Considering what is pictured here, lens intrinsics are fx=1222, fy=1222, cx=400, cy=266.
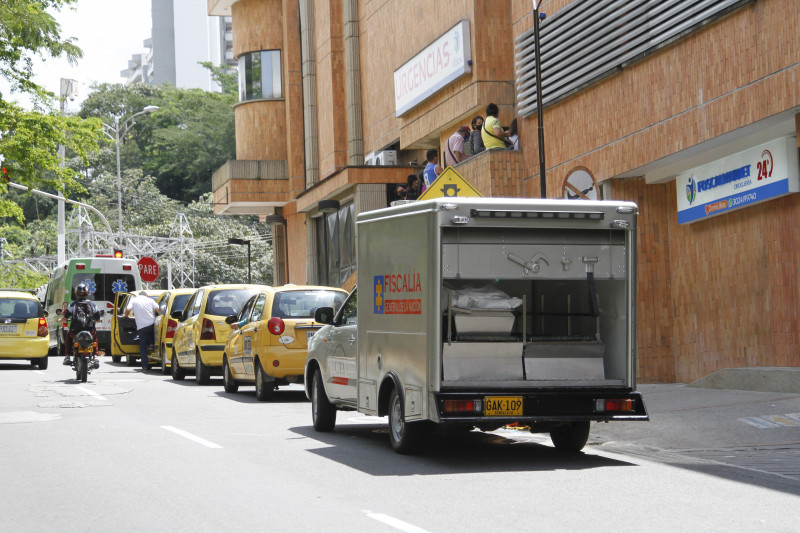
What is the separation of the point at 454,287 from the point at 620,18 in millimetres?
8876

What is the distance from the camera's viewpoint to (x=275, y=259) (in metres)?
43.3

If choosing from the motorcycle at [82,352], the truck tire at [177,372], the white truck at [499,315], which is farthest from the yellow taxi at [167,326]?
the white truck at [499,315]

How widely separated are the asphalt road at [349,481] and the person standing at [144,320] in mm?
11280

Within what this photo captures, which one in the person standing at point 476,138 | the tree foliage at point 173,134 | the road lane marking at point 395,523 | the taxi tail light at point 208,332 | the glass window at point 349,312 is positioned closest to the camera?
the road lane marking at point 395,523

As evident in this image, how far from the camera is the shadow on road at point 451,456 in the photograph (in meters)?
10.5

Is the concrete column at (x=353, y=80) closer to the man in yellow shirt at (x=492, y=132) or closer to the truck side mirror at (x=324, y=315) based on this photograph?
the man in yellow shirt at (x=492, y=132)

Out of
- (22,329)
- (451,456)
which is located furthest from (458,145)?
(451,456)

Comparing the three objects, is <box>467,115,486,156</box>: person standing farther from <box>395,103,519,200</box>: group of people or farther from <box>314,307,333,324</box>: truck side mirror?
<box>314,307,333,324</box>: truck side mirror

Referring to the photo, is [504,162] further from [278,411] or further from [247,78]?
[247,78]

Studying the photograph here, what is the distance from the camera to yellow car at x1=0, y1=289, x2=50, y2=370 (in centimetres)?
2752

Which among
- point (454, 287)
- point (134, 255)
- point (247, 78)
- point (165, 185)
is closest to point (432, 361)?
point (454, 287)

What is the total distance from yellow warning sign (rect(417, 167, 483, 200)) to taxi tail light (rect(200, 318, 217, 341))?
695 cm

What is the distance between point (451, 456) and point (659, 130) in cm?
806

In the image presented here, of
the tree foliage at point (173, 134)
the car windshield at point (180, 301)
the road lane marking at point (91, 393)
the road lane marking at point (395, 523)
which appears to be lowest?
the road lane marking at point (395, 523)
